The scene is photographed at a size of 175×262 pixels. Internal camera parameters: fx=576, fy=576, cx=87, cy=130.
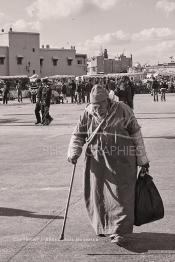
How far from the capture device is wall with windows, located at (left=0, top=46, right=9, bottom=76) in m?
85.5

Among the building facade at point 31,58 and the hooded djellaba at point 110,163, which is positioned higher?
the building facade at point 31,58

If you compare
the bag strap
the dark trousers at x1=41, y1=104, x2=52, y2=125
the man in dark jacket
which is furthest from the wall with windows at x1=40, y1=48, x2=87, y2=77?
the bag strap

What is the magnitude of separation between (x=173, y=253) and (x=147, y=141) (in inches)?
365

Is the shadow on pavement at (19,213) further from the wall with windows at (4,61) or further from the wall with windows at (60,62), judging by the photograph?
the wall with windows at (60,62)

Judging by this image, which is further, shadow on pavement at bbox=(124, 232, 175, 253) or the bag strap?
the bag strap

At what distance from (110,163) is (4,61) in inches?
3231

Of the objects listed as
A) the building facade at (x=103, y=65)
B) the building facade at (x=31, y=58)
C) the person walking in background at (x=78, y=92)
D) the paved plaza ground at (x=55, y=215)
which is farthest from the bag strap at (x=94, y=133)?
the building facade at (x=103, y=65)

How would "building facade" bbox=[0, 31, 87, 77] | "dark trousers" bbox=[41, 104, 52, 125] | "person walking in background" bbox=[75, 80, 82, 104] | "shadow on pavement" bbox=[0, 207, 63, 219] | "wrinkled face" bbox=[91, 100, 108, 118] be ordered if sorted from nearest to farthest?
1. "wrinkled face" bbox=[91, 100, 108, 118]
2. "shadow on pavement" bbox=[0, 207, 63, 219]
3. "dark trousers" bbox=[41, 104, 52, 125]
4. "person walking in background" bbox=[75, 80, 82, 104]
5. "building facade" bbox=[0, 31, 87, 77]

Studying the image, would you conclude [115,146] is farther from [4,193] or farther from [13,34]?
[13,34]

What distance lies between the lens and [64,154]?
1266 centimetres

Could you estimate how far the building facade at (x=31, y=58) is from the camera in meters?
86.8

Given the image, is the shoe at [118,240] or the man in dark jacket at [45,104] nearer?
the shoe at [118,240]

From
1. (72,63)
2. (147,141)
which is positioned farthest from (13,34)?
(147,141)

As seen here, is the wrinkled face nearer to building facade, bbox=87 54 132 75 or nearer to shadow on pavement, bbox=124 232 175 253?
shadow on pavement, bbox=124 232 175 253
